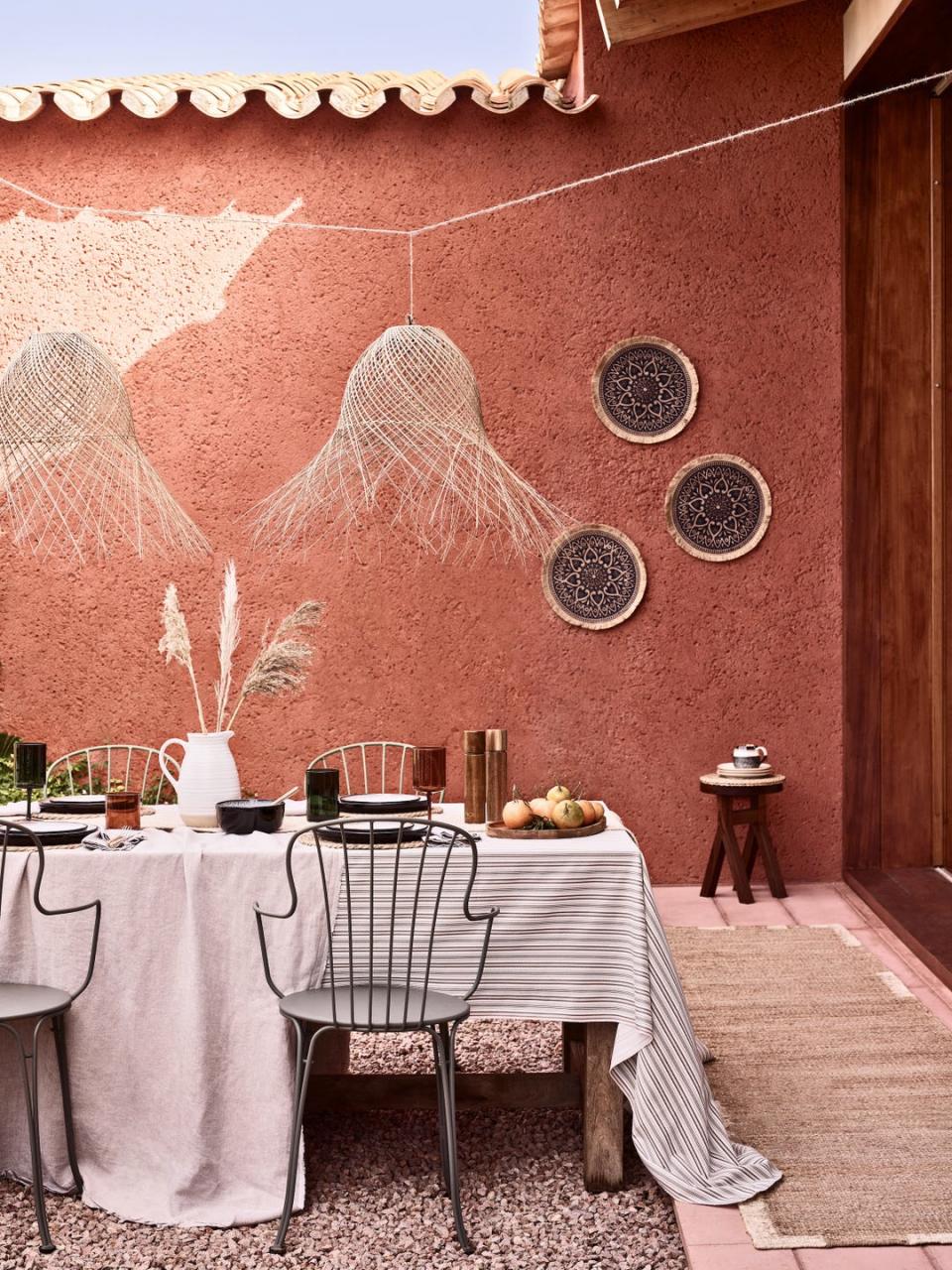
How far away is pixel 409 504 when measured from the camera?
5586 millimetres

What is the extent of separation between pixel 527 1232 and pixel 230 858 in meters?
0.98

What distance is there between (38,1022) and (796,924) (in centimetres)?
316

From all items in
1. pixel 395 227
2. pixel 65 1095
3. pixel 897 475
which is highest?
pixel 395 227

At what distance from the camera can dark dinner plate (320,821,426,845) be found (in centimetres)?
283

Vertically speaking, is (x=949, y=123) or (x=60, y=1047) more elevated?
(x=949, y=123)

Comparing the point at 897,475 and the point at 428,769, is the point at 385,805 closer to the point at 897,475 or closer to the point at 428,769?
the point at 428,769

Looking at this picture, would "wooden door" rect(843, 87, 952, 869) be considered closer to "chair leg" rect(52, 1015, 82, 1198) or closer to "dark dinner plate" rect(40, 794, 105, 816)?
"dark dinner plate" rect(40, 794, 105, 816)

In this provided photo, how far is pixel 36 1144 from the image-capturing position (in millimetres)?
2652

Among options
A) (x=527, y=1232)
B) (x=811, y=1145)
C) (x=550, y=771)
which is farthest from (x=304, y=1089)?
(x=550, y=771)

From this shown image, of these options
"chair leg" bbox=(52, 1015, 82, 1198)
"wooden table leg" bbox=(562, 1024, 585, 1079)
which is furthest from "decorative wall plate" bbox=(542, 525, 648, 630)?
"chair leg" bbox=(52, 1015, 82, 1198)

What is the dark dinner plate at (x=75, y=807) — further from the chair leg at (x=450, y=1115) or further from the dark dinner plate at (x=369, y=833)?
the chair leg at (x=450, y=1115)

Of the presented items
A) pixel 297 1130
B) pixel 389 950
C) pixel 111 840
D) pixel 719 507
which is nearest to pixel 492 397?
pixel 719 507

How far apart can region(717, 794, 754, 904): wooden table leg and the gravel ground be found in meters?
2.20

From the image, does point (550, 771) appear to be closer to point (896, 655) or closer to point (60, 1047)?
point (896, 655)
